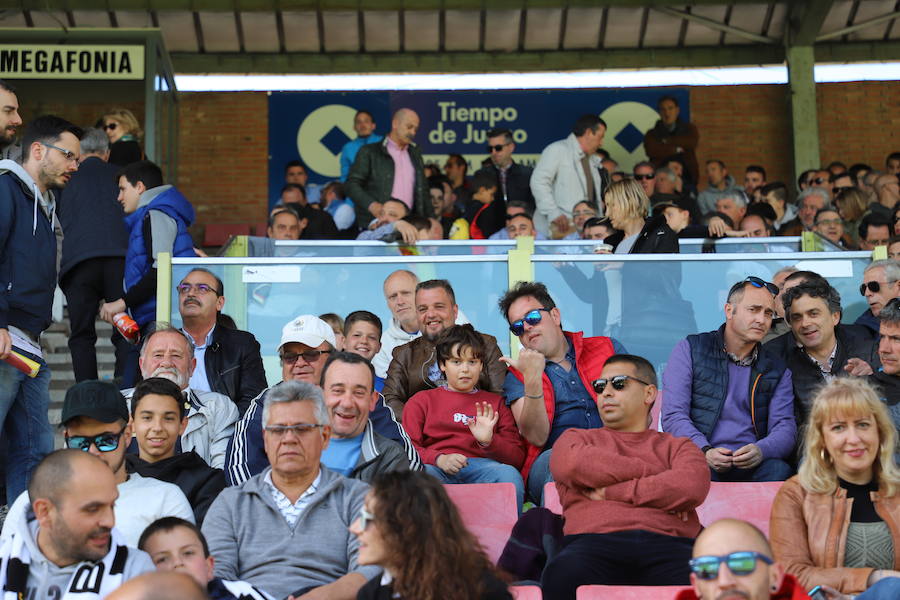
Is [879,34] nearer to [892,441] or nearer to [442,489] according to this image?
[892,441]

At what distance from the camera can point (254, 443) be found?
5016 mm

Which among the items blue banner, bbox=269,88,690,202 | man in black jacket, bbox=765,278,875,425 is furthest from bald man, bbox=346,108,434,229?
man in black jacket, bbox=765,278,875,425

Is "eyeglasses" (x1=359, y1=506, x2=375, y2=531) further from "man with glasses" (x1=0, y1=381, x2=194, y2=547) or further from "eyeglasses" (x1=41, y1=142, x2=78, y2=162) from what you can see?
"eyeglasses" (x1=41, y1=142, x2=78, y2=162)

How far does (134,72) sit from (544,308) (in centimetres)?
733

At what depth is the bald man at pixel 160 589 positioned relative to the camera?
2.49 m

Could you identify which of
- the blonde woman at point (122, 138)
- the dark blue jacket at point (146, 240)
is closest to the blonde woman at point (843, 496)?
the dark blue jacket at point (146, 240)

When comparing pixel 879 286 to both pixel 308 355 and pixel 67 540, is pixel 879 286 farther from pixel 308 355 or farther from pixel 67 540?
pixel 67 540

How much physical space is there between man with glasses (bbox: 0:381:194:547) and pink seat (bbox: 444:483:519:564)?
3.44ft

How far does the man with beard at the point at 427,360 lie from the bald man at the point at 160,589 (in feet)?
10.7

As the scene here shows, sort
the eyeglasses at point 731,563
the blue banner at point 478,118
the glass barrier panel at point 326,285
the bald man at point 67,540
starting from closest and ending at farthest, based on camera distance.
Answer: the eyeglasses at point 731,563 → the bald man at point 67,540 → the glass barrier panel at point 326,285 → the blue banner at point 478,118

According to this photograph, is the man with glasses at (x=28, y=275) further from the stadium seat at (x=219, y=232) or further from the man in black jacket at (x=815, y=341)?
the stadium seat at (x=219, y=232)

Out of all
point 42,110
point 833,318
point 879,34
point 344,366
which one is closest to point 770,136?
point 879,34

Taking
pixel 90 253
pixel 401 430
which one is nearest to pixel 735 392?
pixel 401 430

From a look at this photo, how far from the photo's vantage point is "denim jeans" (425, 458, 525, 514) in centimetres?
529
